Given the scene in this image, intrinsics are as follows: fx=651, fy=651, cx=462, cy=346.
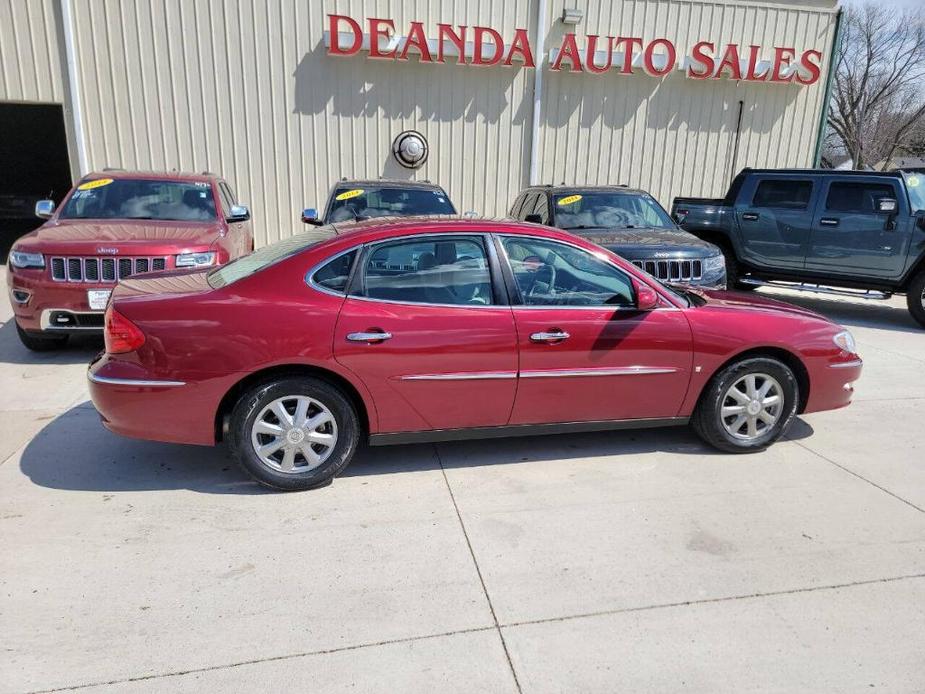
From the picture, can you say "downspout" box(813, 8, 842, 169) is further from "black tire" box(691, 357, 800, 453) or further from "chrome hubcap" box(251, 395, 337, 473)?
"chrome hubcap" box(251, 395, 337, 473)

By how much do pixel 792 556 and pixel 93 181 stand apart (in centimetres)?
752

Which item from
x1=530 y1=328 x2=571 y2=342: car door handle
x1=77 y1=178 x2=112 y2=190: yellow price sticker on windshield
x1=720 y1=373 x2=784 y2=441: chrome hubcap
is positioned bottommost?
x1=720 y1=373 x2=784 y2=441: chrome hubcap

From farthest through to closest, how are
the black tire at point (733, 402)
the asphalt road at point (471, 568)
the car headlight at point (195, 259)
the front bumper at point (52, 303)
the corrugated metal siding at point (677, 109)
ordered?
the corrugated metal siding at point (677, 109)
the car headlight at point (195, 259)
the front bumper at point (52, 303)
the black tire at point (733, 402)
the asphalt road at point (471, 568)

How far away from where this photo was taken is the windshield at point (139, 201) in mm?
6934

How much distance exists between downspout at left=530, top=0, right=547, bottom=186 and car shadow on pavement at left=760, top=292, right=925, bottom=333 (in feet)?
15.8

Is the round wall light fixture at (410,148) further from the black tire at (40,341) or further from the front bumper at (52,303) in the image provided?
the front bumper at (52,303)

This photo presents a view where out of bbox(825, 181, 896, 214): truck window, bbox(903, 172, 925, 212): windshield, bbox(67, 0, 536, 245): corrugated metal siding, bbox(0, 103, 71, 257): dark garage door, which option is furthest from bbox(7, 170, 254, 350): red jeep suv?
bbox(0, 103, 71, 257): dark garage door

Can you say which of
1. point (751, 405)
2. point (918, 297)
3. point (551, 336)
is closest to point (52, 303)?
point (551, 336)

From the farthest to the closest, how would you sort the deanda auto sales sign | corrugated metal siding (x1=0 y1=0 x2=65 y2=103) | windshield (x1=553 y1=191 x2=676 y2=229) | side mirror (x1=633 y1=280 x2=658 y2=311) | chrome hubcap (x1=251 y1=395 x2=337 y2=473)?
the deanda auto sales sign → corrugated metal siding (x1=0 y1=0 x2=65 y2=103) → windshield (x1=553 y1=191 x2=676 y2=229) → side mirror (x1=633 y1=280 x2=658 y2=311) → chrome hubcap (x1=251 y1=395 x2=337 y2=473)

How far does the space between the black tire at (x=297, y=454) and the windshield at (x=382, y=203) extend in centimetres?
474

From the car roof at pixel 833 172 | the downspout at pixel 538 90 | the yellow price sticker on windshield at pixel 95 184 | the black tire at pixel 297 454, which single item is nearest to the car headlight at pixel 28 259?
the yellow price sticker on windshield at pixel 95 184

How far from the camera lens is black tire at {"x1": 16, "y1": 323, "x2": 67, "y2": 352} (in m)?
6.20

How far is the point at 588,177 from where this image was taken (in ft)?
42.4

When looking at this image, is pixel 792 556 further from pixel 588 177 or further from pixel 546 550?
pixel 588 177
